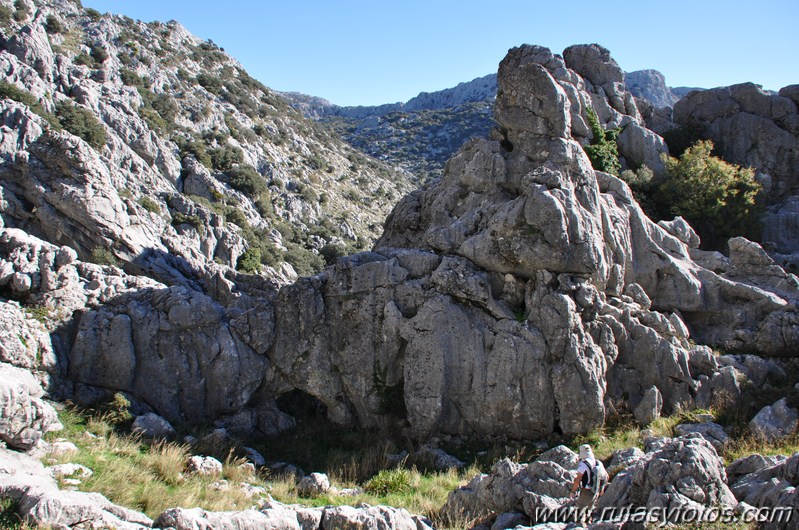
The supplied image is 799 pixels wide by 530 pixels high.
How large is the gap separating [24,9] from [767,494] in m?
61.6

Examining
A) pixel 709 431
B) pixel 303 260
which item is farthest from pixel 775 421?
pixel 303 260

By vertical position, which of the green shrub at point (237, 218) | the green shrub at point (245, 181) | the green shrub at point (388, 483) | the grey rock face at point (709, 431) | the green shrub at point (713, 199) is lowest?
the green shrub at point (388, 483)

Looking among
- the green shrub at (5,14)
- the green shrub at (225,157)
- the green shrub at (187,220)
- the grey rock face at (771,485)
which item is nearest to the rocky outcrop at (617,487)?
the grey rock face at (771,485)

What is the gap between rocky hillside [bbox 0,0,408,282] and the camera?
25.8 m

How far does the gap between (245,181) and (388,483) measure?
41.8 meters

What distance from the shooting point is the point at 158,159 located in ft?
140

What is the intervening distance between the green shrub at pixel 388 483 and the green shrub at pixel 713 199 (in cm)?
1992

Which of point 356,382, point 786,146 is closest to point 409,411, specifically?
point 356,382

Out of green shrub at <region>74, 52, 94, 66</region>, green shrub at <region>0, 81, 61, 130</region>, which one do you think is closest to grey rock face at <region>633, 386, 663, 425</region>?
green shrub at <region>0, 81, 61, 130</region>

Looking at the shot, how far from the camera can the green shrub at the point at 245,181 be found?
4975 centimetres

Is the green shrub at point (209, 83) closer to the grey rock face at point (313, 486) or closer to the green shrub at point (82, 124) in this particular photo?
the green shrub at point (82, 124)

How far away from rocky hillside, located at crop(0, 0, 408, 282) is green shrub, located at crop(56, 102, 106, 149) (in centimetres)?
10

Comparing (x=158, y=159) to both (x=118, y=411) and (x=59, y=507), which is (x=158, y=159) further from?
(x=59, y=507)

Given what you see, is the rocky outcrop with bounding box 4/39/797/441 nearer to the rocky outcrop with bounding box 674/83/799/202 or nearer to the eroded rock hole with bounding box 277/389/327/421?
the eroded rock hole with bounding box 277/389/327/421
